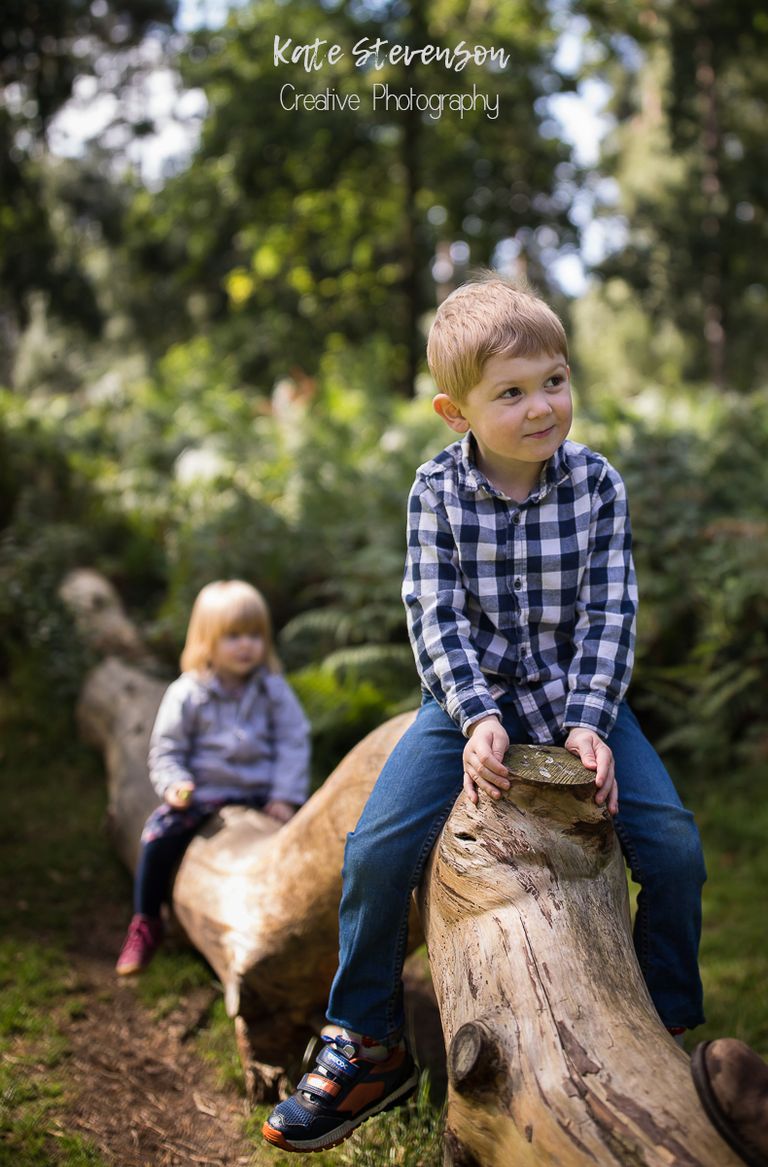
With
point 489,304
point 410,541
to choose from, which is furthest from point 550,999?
point 489,304

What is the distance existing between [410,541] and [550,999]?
126 centimetres

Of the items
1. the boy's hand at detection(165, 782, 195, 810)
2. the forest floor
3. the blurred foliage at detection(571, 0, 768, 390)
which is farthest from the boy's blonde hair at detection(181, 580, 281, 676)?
the blurred foliage at detection(571, 0, 768, 390)

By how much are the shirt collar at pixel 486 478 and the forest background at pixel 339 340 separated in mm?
2244

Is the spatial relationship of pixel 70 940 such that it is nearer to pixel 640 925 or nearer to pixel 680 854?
pixel 640 925

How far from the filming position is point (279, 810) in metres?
4.26

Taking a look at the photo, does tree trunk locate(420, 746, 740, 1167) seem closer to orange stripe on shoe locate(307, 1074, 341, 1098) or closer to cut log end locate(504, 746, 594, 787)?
cut log end locate(504, 746, 594, 787)

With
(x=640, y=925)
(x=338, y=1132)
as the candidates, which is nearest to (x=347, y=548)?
(x=640, y=925)

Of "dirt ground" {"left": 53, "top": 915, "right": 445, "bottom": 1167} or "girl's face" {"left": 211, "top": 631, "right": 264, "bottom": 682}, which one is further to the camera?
"girl's face" {"left": 211, "top": 631, "right": 264, "bottom": 682}

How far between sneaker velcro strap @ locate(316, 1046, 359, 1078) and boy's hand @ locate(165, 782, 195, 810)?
5.37ft

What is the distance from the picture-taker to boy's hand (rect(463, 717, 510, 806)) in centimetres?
240

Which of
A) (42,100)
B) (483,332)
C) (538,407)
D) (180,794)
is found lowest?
(180,794)

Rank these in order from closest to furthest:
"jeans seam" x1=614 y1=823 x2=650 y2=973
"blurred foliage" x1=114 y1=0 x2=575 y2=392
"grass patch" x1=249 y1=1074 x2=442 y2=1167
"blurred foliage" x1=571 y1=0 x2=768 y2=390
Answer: "jeans seam" x1=614 y1=823 x2=650 y2=973, "grass patch" x1=249 y1=1074 x2=442 y2=1167, "blurred foliage" x1=114 y1=0 x2=575 y2=392, "blurred foliage" x1=571 y1=0 x2=768 y2=390

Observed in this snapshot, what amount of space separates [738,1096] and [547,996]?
49cm

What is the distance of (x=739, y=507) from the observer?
6.86m
